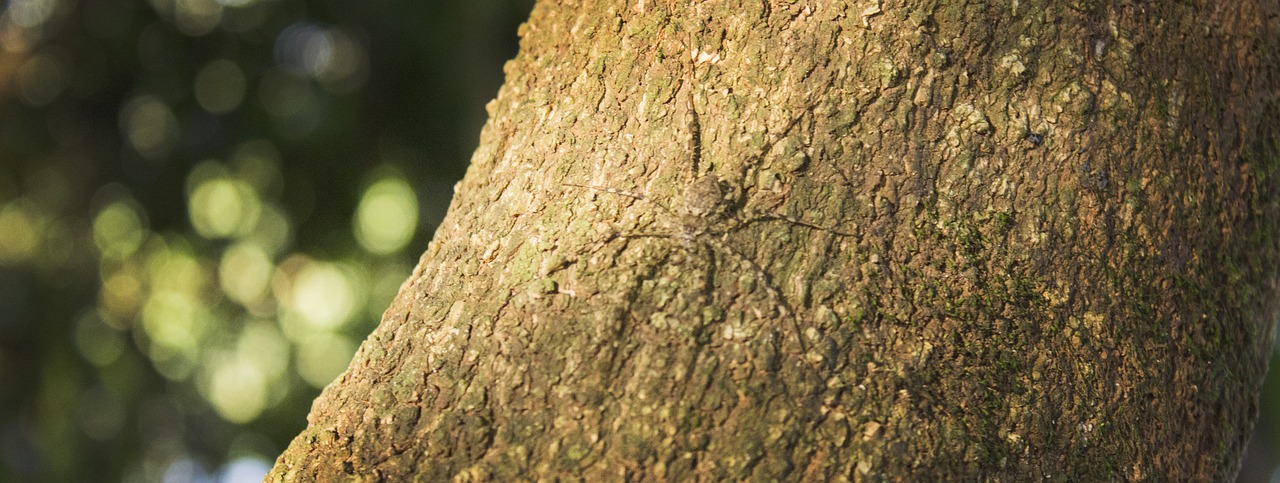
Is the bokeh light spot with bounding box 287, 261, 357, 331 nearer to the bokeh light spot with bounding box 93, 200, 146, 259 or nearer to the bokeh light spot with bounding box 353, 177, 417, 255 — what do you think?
the bokeh light spot with bounding box 353, 177, 417, 255

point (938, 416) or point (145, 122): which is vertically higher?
point (145, 122)

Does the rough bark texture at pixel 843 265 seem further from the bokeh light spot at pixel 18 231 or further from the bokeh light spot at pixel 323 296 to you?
the bokeh light spot at pixel 18 231

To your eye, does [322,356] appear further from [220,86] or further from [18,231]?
[18,231]

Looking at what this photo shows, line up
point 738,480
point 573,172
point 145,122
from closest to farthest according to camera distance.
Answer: point 738,480, point 573,172, point 145,122

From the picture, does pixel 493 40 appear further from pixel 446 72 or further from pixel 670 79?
pixel 670 79

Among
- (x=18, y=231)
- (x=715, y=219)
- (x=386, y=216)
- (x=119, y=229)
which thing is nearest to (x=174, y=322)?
(x=119, y=229)

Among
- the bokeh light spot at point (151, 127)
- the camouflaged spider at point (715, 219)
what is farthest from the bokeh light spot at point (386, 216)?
the camouflaged spider at point (715, 219)

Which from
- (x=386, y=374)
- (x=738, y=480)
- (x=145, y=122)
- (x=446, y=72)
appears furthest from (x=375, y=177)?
(x=738, y=480)
